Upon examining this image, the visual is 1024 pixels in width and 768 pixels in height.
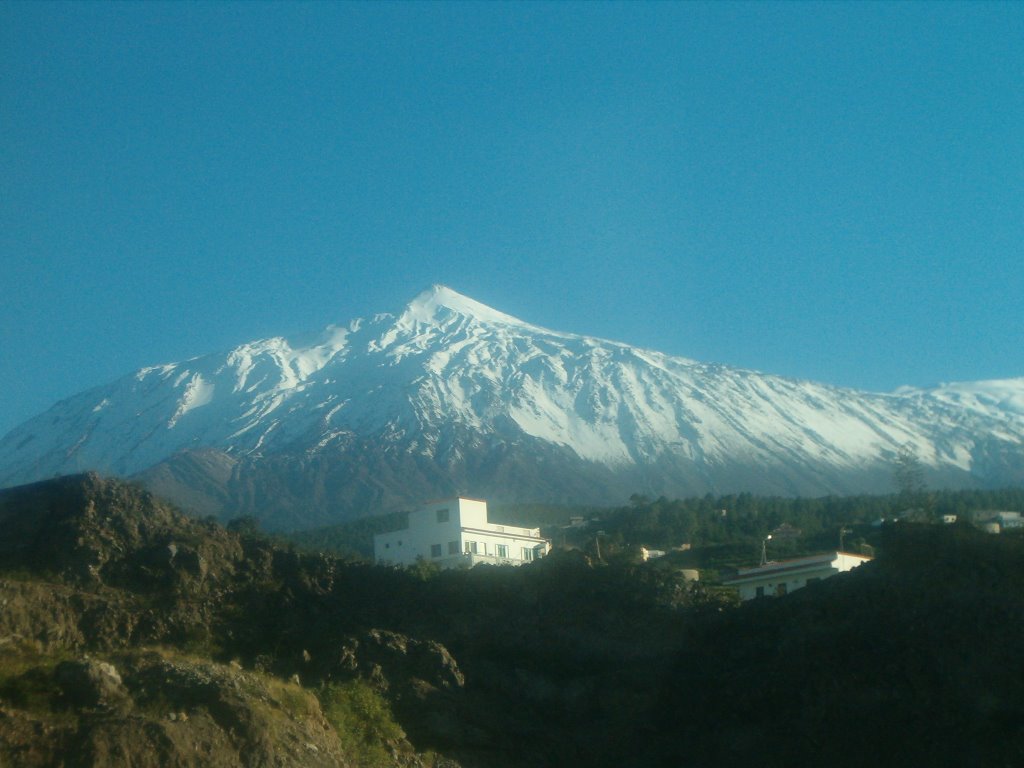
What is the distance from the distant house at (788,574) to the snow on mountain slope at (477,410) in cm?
6231

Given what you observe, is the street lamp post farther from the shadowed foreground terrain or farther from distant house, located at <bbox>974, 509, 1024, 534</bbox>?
the shadowed foreground terrain

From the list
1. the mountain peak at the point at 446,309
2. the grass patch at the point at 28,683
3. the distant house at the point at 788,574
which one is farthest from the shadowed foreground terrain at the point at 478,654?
the mountain peak at the point at 446,309

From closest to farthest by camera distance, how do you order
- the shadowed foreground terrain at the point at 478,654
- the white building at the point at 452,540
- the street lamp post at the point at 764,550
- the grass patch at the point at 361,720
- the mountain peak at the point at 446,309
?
the shadowed foreground terrain at the point at 478,654, the grass patch at the point at 361,720, the white building at the point at 452,540, the street lamp post at the point at 764,550, the mountain peak at the point at 446,309

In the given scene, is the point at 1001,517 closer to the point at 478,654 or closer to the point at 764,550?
the point at 764,550

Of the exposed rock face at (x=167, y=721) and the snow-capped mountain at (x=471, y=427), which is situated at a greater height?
the snow-capped mountain at (x=471, y=427)

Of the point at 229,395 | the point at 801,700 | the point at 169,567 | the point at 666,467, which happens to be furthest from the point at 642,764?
the point at 229,395

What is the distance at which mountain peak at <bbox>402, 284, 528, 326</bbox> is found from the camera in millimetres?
156250

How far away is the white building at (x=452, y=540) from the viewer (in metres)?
43.2

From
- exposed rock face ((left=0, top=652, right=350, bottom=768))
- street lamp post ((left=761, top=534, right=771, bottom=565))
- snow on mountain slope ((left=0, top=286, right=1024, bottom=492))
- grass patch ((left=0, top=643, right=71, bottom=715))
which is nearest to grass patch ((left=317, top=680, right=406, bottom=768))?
exposed rock face ((left=0, top=652, right=350, bottom=768))

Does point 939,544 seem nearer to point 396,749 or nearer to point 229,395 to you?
point 396,749

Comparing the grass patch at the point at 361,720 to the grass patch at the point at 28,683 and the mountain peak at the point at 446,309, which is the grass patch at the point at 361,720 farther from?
the mountain peak at the point at 446,309

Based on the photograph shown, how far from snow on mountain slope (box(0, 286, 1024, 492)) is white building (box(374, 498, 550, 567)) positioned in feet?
180

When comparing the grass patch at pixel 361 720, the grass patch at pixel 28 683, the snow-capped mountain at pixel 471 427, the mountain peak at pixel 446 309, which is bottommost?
the grass patch at pixel 361 720

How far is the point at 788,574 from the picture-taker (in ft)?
127
